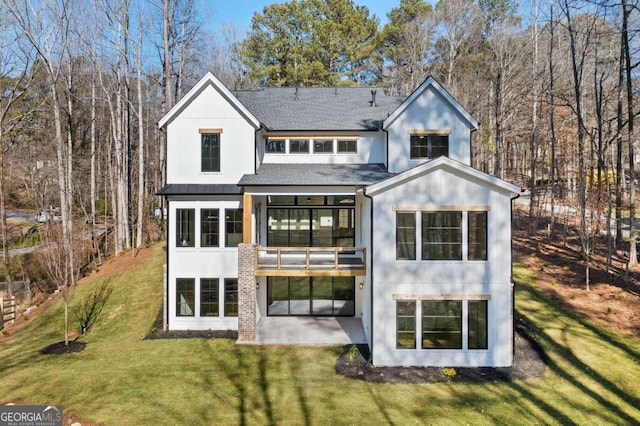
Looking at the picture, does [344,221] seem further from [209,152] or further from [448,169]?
[209,152]

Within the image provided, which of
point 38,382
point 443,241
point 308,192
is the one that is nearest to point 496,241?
point 443,241

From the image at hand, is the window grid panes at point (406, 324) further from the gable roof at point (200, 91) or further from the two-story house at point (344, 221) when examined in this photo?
the gable roof at point (200, 91)

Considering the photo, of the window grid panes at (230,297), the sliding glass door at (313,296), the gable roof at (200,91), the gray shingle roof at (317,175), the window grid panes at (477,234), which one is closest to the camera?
the window grid panes at (477,234)

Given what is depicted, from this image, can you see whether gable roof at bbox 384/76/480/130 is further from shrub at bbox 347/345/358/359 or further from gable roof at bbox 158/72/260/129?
shrub at bbox 347/345/358/359

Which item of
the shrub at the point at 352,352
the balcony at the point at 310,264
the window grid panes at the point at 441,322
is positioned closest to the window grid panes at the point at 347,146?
the balcony at the point at 310,264

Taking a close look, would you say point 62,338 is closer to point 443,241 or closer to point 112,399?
point 112,399
